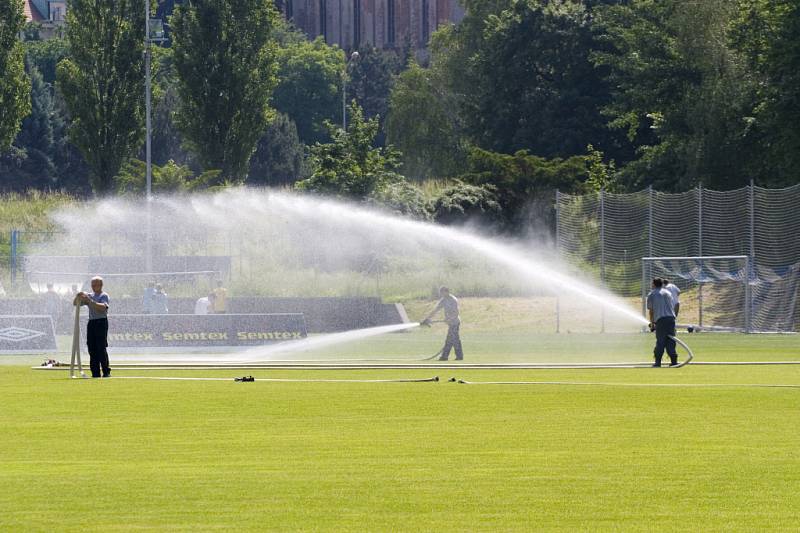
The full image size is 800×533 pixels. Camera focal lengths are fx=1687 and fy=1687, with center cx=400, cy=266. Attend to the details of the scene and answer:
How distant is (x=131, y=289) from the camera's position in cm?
6306

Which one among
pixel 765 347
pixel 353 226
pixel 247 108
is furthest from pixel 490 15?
pixel 765 347

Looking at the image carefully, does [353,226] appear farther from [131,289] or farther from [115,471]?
[115,471]

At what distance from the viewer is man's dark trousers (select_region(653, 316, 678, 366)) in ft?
109

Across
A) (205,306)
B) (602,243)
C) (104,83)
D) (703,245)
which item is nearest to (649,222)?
(602,243)

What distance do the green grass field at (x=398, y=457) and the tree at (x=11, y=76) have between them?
5465 cm

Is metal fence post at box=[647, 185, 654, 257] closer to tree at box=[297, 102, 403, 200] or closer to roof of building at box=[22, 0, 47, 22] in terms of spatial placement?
tree at box=[297, 102, 403, 200]

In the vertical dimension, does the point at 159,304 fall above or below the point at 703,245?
below

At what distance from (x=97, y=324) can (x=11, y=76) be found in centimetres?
5414

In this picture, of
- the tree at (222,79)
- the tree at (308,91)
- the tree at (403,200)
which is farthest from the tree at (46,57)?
the tree at (403,200)

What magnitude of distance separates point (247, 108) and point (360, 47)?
85363 mm

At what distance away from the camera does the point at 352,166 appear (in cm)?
7669

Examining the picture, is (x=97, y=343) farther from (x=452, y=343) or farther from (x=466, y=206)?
(x=466, y=206)

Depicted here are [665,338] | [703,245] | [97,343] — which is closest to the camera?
[97,343]

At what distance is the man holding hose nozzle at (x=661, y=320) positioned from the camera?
1312 inches
